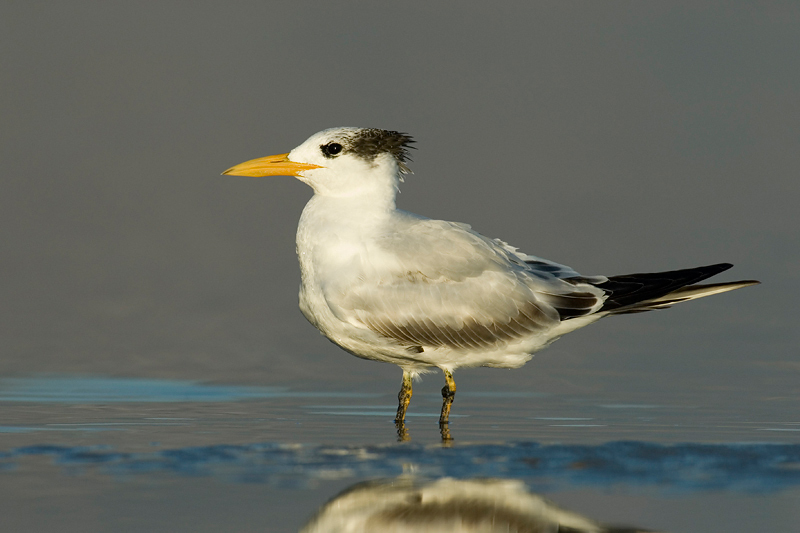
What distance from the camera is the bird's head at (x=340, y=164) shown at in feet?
32.5

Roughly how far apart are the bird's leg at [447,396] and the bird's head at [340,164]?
1.95 meters

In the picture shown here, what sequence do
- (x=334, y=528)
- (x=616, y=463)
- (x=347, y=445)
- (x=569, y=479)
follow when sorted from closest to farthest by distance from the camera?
(x=334, y=528), (x=569, y=479), (x=616, y=463), (x=347, y=445)

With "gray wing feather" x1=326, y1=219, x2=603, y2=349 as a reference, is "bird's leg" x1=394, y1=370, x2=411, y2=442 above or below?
below

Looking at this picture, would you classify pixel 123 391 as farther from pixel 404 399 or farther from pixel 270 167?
pixel 404 399

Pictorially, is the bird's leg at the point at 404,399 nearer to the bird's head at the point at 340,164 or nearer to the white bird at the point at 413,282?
the white bird at the point at 413,282

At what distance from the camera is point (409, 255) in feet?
30.9

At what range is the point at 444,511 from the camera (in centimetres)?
625

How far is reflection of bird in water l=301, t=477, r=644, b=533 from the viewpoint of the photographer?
595 cm

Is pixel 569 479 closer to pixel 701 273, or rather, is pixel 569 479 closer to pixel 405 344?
pixel 405 344

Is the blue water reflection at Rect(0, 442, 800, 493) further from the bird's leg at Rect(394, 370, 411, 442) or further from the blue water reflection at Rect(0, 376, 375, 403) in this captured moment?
the blue water reflection at Rect(0, 376, 375, 403)

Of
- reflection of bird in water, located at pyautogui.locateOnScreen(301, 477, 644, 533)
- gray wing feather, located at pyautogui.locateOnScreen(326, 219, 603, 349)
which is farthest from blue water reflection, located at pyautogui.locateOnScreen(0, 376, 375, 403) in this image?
reflection of bird in water, located at pyautogui.locateOnScreen(301, 477, 644, 533)

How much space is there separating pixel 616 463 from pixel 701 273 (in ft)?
9.81

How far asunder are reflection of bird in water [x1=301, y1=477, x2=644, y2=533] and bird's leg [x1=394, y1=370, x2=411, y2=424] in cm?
292

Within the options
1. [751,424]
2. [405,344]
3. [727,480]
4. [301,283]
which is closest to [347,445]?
[405,344]
